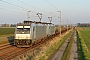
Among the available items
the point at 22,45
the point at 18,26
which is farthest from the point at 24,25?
the point at 22,45

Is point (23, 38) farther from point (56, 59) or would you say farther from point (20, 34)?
point (56, 59)

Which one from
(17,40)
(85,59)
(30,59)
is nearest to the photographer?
(30,59)

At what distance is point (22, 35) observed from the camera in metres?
26.5

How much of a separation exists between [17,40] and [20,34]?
0.87 metres

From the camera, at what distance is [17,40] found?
26.3 metres

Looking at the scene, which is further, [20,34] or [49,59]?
[20,34]

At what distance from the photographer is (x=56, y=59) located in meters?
19.7

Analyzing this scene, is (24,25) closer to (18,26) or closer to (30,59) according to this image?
(18,26)

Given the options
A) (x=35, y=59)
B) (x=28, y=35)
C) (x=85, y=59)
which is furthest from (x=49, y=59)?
(x=28, y=35)

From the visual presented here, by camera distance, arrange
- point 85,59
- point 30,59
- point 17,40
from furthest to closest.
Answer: point 17,40
point 85,59
point 30,59

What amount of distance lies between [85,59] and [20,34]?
10331 mm

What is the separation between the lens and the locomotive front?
2638cm

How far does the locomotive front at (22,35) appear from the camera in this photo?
26.4 m

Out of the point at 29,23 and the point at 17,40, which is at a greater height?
the point at 29,23
